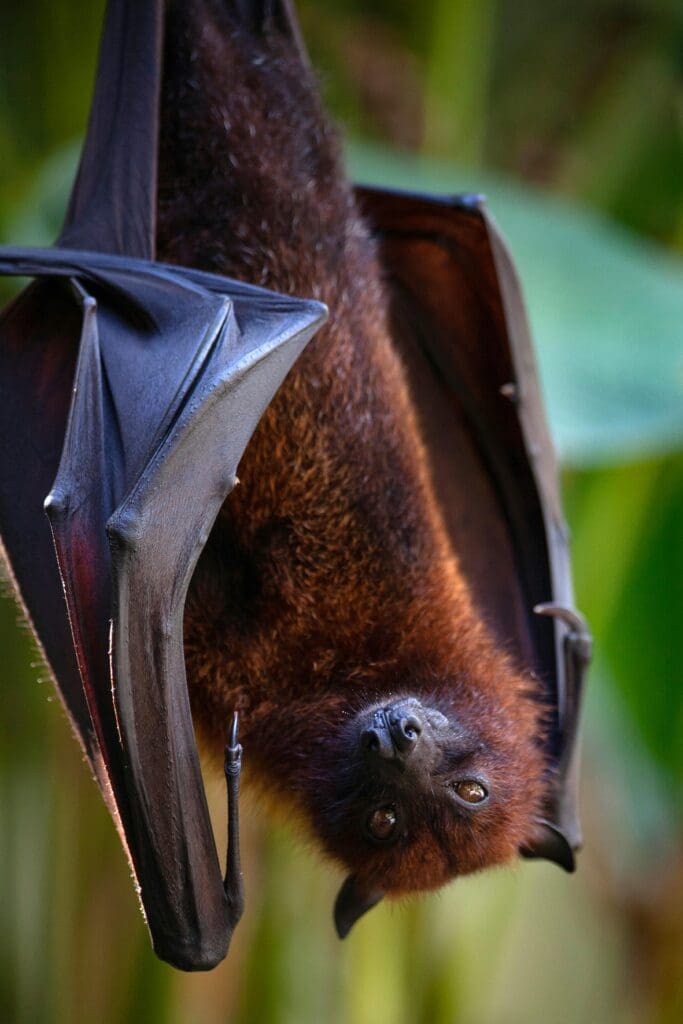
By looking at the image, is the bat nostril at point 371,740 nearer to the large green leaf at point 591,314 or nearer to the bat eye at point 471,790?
the bat eye at point 471,790

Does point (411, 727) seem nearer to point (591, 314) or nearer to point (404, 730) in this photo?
point (404, 730)

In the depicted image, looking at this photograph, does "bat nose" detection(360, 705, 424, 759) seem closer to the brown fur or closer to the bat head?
the bat head

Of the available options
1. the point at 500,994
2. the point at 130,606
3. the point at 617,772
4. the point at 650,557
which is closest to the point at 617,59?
the point at 650,557

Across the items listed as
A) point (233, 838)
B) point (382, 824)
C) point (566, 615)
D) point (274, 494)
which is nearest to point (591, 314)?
point (566, 615)

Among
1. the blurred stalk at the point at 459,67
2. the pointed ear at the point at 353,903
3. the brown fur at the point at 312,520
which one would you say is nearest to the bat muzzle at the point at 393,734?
the brown fur at the point at 312,520

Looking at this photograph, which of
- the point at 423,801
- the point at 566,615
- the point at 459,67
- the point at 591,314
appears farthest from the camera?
the point at 459,67

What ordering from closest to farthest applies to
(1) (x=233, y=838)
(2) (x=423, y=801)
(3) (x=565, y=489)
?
1. (1) (x=233, y=838)
2. (2) (x=423, y=801)
3. (3) (x=565, y=489)

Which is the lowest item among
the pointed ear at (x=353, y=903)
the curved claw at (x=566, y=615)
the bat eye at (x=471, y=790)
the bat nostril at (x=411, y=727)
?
the pointed ear at (x=353, y=903)
